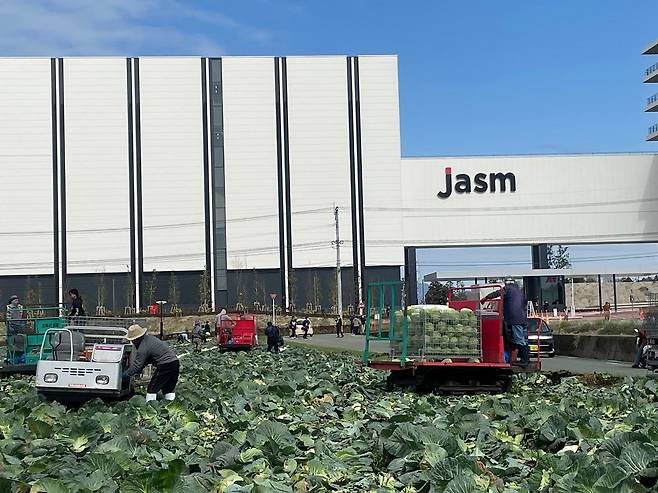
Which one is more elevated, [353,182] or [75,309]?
[353,182]

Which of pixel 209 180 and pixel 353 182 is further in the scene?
pixel 353 182

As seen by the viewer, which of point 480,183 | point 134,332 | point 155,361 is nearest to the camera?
point 134,332

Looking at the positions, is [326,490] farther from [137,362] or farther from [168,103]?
[168,103]

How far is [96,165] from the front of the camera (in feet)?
284

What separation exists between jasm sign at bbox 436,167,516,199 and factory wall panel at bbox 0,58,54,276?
39898mm

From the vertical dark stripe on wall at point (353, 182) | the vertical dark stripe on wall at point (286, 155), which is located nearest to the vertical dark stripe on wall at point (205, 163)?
the vertical dark stripe on wall at point (286, 155)

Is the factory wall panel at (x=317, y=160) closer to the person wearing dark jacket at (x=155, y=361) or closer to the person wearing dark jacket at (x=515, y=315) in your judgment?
the person wearing dark jacket at (x=515, y=315)

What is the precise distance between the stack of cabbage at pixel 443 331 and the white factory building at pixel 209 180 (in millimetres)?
70471

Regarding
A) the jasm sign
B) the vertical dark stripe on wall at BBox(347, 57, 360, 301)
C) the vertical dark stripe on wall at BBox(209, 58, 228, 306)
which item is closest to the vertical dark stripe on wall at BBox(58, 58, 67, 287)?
the vertical dark stripe on wall at BBox(209, 58, 228, 306)

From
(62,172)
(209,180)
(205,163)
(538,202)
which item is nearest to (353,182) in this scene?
(209,180)

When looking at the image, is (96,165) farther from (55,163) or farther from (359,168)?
(359,168)

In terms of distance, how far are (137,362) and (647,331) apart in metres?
17.3

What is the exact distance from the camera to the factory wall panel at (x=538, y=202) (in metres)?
91.1

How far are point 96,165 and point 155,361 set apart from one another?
246 ft
